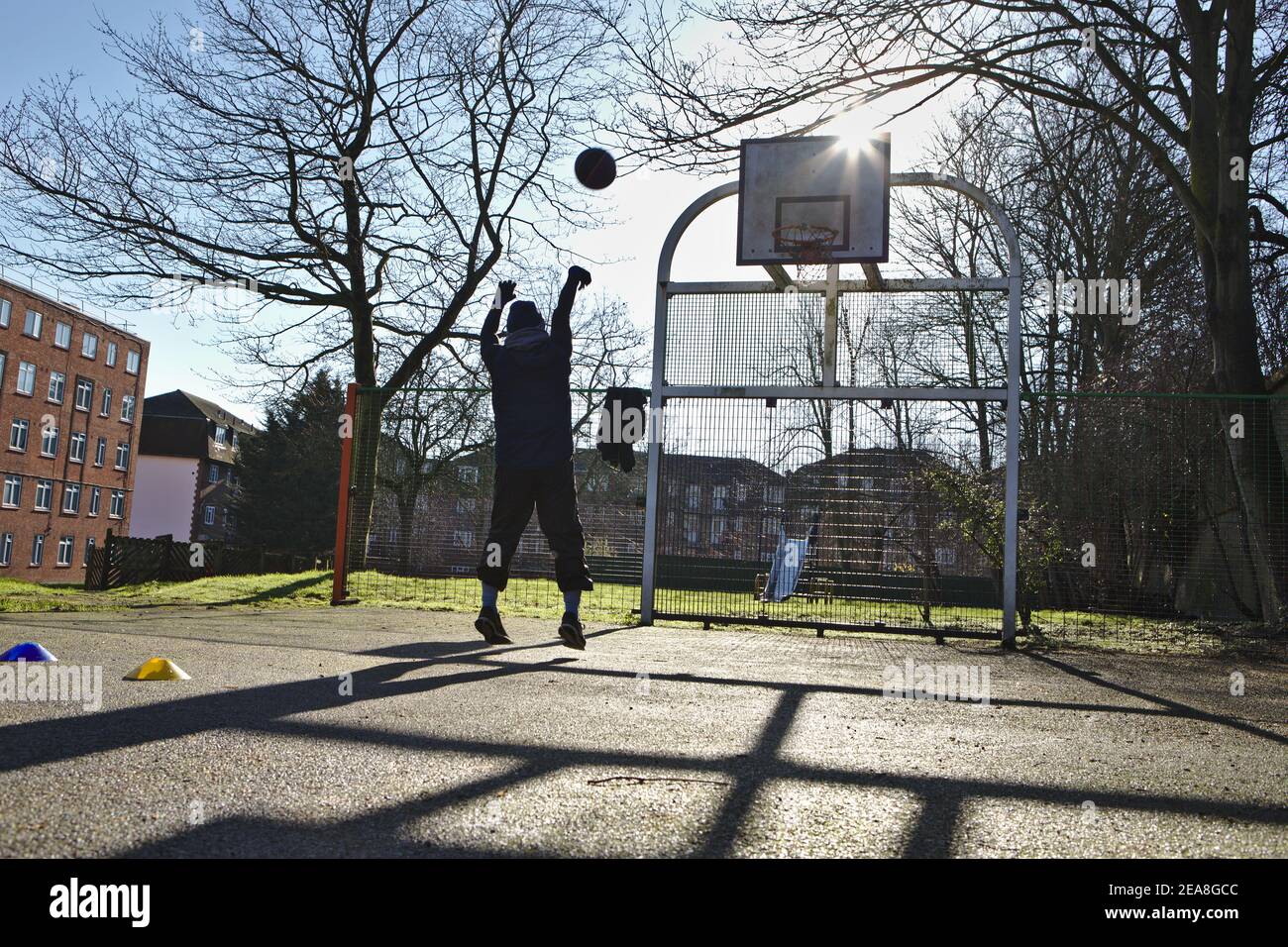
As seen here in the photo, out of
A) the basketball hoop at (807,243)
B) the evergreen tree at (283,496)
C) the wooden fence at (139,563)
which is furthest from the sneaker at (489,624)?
the evergreen tree at (283,496)

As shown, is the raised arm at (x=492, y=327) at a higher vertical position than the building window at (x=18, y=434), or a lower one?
lower

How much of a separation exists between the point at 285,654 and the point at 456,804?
3.76m

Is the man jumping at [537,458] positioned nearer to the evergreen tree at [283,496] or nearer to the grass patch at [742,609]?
the grass patch at [742,609]

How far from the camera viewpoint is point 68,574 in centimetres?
5728

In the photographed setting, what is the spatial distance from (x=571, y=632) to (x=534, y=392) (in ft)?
5.18

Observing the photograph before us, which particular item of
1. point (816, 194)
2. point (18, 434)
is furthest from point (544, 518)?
point (18, 434)

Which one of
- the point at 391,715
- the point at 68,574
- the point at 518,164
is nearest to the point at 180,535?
the point at 68,574

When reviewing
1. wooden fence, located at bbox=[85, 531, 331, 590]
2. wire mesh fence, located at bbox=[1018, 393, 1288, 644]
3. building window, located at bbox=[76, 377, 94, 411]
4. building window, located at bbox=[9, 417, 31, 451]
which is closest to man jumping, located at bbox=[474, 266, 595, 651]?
wire mesh fence, located at bbox=[1018, 393, 1288, 644]

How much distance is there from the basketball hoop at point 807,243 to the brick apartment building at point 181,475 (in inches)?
2848

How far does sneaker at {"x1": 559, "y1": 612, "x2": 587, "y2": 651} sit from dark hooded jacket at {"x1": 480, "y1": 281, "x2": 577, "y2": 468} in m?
1.02

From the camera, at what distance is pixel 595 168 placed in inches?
426

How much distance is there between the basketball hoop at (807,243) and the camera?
9898mm

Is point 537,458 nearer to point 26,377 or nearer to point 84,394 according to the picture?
point 26,377
